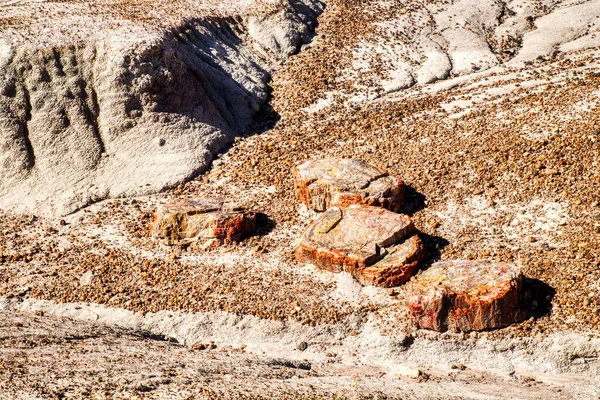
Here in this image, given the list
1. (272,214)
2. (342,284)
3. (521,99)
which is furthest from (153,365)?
(521,99)

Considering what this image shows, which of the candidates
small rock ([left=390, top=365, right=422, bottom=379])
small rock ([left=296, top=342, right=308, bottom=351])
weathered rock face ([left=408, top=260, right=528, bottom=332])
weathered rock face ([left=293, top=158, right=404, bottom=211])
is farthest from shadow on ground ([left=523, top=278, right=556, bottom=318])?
small rock ([left=296, top=342, right=308, bottom=351])

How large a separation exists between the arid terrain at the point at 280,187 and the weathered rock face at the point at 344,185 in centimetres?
33

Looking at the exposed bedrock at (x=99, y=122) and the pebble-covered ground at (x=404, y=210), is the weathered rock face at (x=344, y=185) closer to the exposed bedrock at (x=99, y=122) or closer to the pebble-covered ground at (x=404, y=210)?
the pebble-covered ground at (x=404, y=210)

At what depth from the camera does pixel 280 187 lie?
9445mm

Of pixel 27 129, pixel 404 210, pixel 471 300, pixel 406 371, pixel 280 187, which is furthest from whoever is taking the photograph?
pixel 27 129

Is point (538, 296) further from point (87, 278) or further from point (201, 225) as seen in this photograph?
point (87, 278)

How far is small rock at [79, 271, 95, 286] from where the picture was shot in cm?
792

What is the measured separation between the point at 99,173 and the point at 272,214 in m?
2.53

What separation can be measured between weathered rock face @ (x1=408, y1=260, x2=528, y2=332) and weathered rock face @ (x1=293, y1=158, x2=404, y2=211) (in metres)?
1.70

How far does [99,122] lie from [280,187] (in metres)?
2.75

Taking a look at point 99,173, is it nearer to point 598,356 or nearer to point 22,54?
point 22,54

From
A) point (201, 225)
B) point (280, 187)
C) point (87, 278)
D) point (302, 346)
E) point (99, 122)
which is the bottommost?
point (87, 278)

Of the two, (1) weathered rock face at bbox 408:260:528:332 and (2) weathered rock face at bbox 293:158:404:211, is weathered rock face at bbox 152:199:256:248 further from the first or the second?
(1) weathered rock face at bbox 408:260:528:332

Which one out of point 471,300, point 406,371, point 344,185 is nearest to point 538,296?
point 471,300
